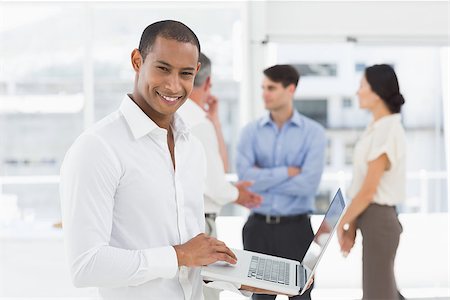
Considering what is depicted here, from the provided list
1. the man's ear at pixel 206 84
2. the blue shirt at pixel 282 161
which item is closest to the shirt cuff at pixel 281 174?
the blue shirt at pixel 282 161

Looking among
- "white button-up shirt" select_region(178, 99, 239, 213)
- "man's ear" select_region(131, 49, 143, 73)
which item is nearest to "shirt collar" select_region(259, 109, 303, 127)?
"white button-up shirt" select_region(178, 99, 239, 213)

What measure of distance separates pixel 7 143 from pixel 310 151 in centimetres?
256

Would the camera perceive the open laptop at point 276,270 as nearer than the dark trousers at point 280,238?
Yes

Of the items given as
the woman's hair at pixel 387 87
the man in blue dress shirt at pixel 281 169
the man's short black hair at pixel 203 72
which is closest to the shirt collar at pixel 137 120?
the man's short black hair at pixel 203 72

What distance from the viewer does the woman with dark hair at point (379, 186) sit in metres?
3.38

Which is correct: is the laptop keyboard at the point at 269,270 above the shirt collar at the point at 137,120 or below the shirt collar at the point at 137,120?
below

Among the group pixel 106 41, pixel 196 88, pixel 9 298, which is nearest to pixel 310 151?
pixel 196 88

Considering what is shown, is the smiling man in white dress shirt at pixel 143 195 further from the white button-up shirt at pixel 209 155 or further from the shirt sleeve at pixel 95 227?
the white button-up shirt at pixel 209 155

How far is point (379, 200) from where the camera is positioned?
3.41 meters

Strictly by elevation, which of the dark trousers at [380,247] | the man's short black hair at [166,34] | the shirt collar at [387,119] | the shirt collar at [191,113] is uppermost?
the man's short black hair at [166,34]

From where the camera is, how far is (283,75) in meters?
3.71

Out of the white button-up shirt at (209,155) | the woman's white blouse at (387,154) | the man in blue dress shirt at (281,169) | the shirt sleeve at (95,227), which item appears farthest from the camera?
the man in blue dress shirt at (281,169)

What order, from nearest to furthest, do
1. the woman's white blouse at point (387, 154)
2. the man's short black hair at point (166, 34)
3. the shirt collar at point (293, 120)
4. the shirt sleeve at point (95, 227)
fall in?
the shirt sleeve at point (95, 227)
the man's short black hair at point (166, 34)
the woman's white blouse at point (387, 154)
the shirt collar at point (293, 120)

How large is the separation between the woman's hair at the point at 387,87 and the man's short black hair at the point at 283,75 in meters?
0.46
